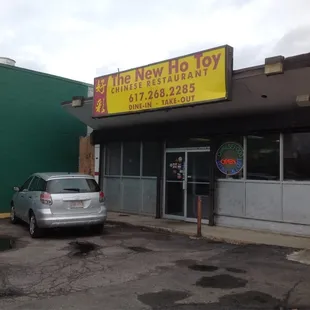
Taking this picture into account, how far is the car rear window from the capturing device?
1028 cm

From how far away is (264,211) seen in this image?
1121 cm

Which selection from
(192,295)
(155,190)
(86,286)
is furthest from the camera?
(155,190)

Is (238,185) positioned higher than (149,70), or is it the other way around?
(149,70)

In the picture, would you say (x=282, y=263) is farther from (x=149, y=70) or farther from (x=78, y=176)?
(x=149, y=70)

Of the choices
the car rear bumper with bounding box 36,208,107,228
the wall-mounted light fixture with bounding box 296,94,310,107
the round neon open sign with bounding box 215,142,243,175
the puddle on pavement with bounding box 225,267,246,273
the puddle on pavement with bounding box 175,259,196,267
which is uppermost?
the wall-mounted light fixture with bounding box 296,94,310,107

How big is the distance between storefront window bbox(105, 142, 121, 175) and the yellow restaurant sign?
282cm

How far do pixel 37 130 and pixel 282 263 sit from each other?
1135 centimetres

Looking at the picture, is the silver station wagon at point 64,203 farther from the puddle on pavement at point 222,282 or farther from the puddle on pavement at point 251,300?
the puddle on pavement at point 251,300

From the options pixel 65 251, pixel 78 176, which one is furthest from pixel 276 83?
pixel 65 251

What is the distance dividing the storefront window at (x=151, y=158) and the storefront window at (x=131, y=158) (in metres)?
0.34

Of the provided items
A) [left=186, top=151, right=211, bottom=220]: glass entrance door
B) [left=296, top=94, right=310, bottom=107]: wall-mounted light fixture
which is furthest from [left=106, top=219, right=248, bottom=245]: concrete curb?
[left=296, top=94, right=310, bottom=107]: wall-mounted light fixture

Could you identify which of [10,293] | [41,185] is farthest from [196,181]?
[10,293]

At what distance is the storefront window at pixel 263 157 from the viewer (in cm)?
1111

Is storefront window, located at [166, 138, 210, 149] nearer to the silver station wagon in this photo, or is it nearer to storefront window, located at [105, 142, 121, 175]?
storefront window, located at [105, 142, 121, 175]
